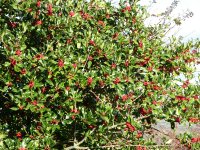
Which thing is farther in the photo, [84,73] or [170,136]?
[170,136]

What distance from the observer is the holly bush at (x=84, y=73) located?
619 centimetres

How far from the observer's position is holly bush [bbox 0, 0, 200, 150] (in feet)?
20.3

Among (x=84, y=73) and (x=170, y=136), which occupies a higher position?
(x=84, y=73)

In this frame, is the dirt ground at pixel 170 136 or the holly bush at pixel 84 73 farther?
the dirt ground at pixel 170 136

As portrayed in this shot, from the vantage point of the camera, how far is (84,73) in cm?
649

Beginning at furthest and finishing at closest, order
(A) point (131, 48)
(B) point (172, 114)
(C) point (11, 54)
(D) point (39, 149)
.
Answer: (A) point (131, 48) → (B) point (172, 114) → (D) point (39, 149) → (C) point (11, 54)

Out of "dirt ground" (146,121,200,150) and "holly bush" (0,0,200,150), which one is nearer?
"holly bush" (0,0,200,150)

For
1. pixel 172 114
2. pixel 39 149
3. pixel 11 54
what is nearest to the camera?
pixel 11 54

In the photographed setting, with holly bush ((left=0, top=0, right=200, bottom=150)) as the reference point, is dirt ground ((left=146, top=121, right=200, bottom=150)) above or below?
below

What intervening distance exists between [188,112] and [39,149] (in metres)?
3.44

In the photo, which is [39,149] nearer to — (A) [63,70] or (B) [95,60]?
(A) [63,70]

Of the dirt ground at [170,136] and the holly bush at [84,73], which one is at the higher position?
the holly bush at [84,73]

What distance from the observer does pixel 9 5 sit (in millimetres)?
7000

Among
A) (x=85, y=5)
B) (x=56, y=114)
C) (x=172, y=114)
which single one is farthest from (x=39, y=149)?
(x=85, y=5)
